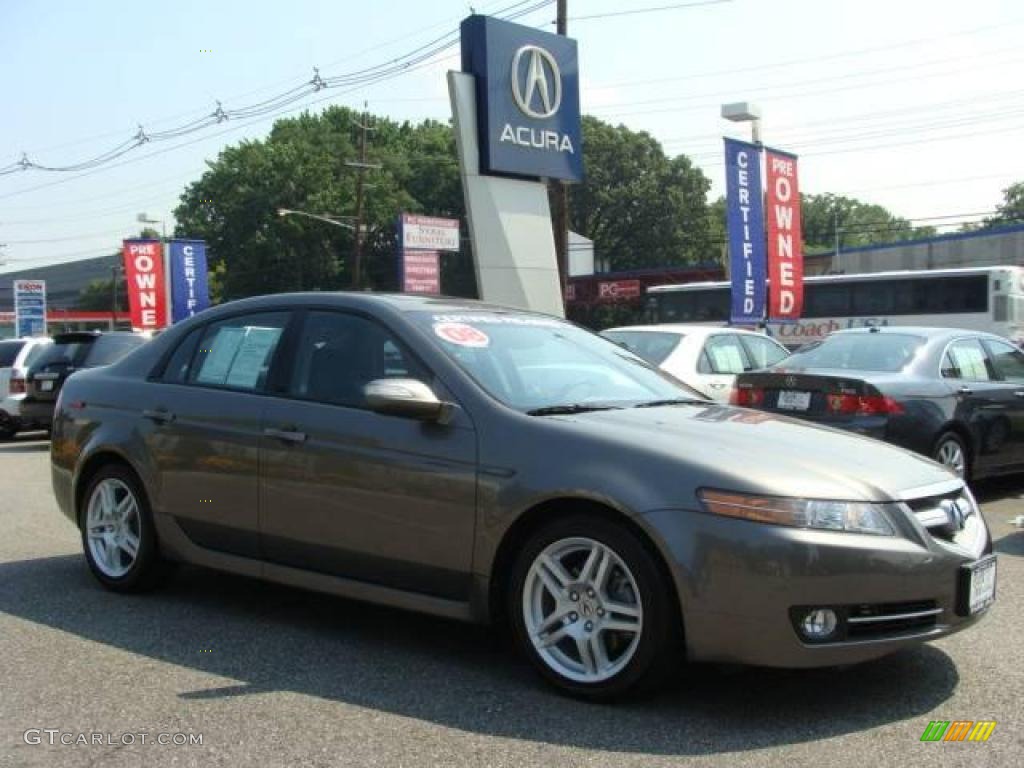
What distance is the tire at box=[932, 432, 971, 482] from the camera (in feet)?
27.4

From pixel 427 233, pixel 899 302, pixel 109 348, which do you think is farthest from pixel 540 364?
pixel 899 302

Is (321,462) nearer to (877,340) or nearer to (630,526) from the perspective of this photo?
(630,526)

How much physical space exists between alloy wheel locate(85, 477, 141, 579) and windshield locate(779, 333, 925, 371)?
5.77 meters

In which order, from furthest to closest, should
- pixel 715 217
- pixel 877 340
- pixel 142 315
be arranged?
pixel 715 217, pixel 142 315, pixel 877 340

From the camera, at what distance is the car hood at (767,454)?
367cm

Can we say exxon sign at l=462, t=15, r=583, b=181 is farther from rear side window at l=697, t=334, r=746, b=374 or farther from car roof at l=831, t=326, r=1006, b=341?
car roof at l=831, t=326, r=1006, b=341

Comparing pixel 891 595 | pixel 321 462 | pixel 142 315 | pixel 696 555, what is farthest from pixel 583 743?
pixel 142 315

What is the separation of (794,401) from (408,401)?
506cm

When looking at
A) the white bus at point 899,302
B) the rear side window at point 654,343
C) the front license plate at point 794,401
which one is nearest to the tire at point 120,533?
the front license plate at point 794,401

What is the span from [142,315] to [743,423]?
2868 cm

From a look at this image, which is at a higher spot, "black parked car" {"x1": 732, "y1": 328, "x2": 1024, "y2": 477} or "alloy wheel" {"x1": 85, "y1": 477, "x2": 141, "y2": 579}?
"black parked car" {"x1": 732, "y1": 328, "x2": 1024, "y2": 477}

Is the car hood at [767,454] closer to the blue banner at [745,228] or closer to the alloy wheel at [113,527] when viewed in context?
the alloy wheel at [113,527]

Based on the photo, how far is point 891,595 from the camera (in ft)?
11.8

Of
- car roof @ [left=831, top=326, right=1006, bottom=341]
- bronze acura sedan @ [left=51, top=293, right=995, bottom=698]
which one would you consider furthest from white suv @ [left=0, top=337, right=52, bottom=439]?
car roof @ [left=831, top=326, right=1006, bottom=341]
